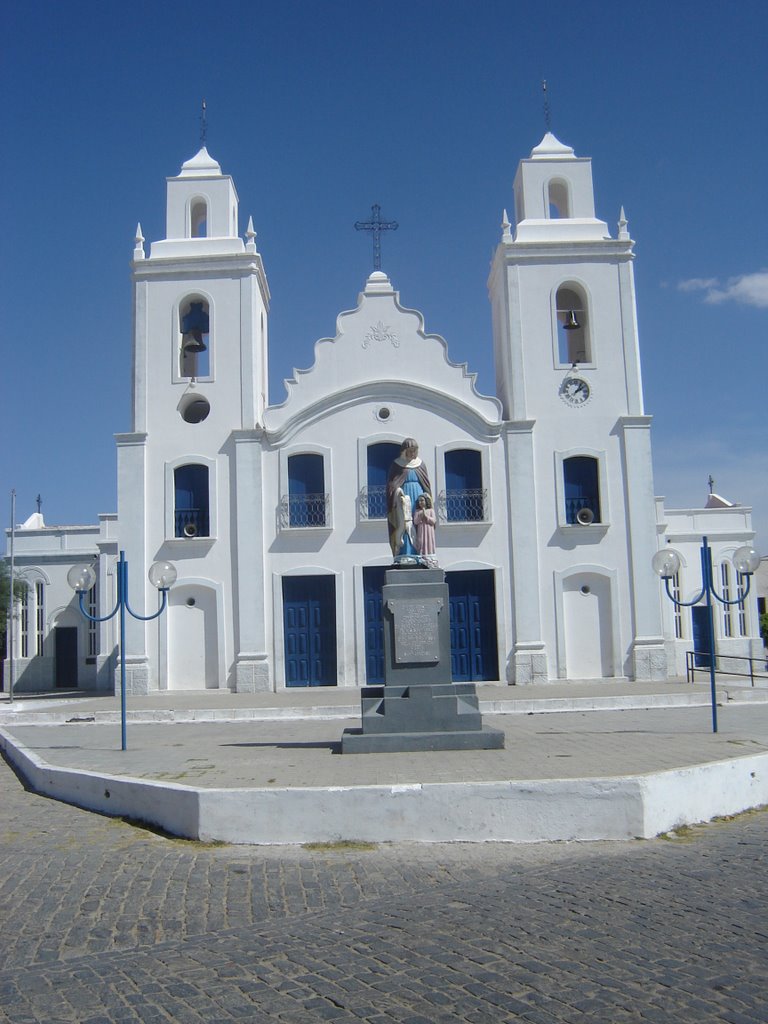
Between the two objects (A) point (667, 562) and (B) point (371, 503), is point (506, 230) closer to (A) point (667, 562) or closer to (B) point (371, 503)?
Result: (B) point (371, 503)

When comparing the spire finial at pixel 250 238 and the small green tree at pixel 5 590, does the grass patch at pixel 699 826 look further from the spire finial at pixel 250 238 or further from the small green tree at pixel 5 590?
the small green tree at pixel 5 590

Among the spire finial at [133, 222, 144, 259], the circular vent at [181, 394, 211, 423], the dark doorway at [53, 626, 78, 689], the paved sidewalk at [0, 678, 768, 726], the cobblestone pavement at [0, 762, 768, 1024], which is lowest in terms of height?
the cobblestone pavement at [0, 762, 768, 1024]

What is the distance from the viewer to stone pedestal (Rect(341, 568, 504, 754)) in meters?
10.6

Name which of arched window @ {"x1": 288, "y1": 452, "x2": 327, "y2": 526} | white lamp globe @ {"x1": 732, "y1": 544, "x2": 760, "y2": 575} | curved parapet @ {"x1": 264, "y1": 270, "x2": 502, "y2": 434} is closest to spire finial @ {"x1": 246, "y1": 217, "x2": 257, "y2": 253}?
curved parapet @ {"x1": 264, "y1": 270, "x2": 502, "y2": 434}

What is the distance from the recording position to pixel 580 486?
74.8 ft

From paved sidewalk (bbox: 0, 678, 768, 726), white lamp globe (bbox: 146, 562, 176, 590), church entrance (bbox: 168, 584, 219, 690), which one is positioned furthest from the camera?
church entrance (bbox: 168, 584, 219, 690)

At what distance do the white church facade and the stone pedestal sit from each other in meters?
10.8

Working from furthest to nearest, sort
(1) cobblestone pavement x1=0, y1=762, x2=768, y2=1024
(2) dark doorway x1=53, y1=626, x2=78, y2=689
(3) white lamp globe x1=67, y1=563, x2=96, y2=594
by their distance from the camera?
(2) dark doorway x1=53, y1=626, x2=78, y2=689 → (3) white lamp globe x1=67, y1=563, x2=96, y2=594 → (1) cobblestone pavement x1=0, y1=762, x2=768, y2=1024

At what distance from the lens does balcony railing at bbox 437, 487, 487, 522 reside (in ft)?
73.6

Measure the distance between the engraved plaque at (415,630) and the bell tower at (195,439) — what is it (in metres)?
11.1

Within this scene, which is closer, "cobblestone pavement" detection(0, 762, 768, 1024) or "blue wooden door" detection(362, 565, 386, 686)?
"cobblestone pavement" detection(0, 762, 768, 1024)

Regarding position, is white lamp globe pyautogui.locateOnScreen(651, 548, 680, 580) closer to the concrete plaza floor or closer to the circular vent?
the concrete plaza floor

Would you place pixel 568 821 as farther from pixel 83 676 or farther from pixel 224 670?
pixel 83 676

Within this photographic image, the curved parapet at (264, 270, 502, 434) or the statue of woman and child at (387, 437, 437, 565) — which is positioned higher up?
the curved parapet at (264, 270, 502, 434)
